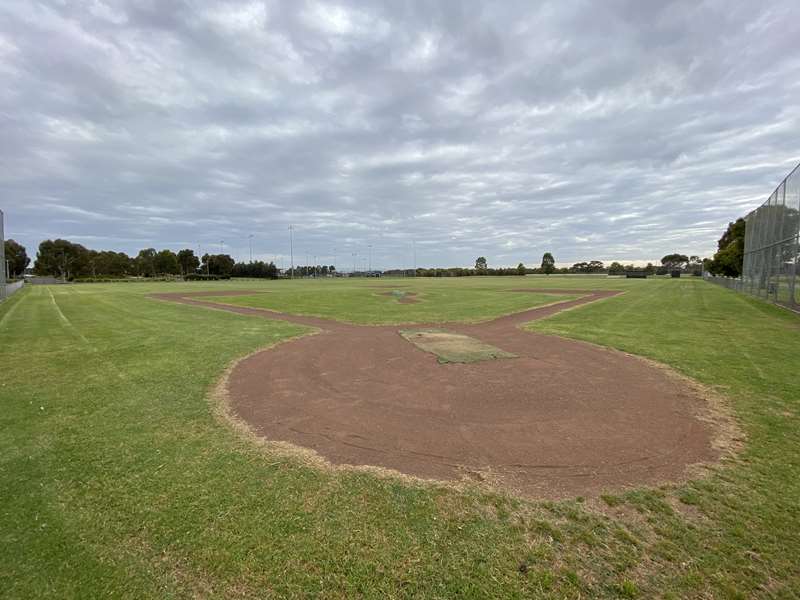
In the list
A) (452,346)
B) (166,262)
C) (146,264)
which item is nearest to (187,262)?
(166,262)

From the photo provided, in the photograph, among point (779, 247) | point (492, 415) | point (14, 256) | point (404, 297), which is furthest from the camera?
point (14, 256)

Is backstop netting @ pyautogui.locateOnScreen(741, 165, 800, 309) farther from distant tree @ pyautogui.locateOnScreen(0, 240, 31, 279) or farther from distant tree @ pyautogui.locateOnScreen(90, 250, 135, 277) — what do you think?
distant tree @ pyautogui.locateOnScreen(90, 250, 135, 277)

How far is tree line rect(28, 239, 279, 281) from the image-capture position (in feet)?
363

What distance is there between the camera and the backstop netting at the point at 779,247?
1767 centimetres

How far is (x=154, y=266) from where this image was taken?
124875 mm

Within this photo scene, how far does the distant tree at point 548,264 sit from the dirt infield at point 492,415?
14805cm

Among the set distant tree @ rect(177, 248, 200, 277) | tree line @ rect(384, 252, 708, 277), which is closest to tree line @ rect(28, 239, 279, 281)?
distant tree @ rect(177, 248, 200, 277)

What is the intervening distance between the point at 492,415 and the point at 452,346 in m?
4.71

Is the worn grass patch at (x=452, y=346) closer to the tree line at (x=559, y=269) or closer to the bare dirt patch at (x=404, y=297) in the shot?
the bare dirt patch at (x=404, y=297)

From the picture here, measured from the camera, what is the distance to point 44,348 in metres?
10.0

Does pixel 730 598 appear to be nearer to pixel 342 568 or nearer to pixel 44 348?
pixel 342 568

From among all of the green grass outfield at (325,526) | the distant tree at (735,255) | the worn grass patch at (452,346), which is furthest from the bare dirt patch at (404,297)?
the distant tree at (735,255)

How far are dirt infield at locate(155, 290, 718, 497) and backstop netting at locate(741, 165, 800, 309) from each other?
16.2 meters

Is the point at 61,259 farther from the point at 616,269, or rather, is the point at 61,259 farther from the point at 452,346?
the point at 616,269
